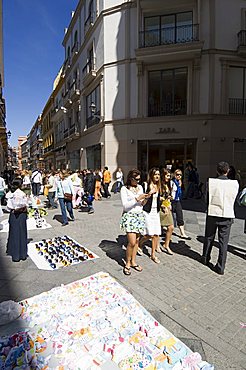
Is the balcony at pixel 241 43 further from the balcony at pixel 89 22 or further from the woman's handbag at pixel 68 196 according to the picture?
the woman's handbag at pixel 68 196

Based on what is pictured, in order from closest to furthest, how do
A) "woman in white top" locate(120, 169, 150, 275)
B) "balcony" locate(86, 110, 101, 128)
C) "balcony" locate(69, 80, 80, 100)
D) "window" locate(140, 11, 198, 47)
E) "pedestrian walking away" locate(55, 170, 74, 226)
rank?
"woman in white top" locate(120, 169, 150, 275), "pedestrian walking away" locate(55, 170, 74, 226), "window" locate(140, 11, 198, 47), "balcony" locate(86, 110, 101, 128), "balcony" locate(69, 80, 80, 100)

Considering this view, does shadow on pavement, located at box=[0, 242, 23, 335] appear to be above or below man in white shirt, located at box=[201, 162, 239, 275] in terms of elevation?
below

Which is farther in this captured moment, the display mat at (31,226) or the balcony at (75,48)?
the balcony at (75,48)

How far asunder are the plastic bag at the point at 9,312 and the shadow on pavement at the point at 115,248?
2056 millimetres

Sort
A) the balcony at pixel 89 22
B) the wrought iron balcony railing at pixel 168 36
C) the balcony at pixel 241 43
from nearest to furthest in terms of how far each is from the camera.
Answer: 1. the balcony at pixel 241 43
2. the wrought iron balcony railing at pixel 168 36
3. the balcony at pixel 89 22

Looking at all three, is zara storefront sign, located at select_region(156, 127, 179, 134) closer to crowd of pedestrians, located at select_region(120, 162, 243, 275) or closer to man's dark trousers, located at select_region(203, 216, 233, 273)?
crowd of pedestrians, located at select_region(120, 162, 243, 275)

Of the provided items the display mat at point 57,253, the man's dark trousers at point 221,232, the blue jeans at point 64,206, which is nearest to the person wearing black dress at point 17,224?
the display mat at point 57,253

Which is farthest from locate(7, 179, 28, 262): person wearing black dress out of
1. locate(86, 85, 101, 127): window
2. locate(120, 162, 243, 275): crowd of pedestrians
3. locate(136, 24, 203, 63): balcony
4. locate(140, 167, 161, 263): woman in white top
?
locate(86, 85, 101, 127): window

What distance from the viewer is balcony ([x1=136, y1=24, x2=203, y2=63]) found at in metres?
14.2

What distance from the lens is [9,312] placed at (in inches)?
114

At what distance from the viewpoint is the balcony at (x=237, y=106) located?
49.3 feet

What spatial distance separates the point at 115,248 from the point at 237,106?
13602 millimetres

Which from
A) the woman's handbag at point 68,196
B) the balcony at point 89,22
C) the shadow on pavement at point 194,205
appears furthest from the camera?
the balcony at point 89,22

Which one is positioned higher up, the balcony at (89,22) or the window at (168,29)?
the balcony at (89,22)
